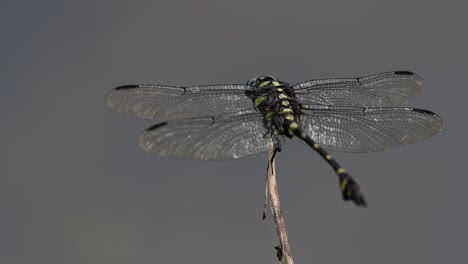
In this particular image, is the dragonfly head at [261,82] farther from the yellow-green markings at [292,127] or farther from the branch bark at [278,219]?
the branch bark at [278,219]

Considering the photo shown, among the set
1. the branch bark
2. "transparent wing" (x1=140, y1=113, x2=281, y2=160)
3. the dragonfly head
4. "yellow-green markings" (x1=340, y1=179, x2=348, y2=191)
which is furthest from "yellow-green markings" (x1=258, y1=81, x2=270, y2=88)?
"yellow-green markings" (x1=340, y1=179, x2=348, y2=191)

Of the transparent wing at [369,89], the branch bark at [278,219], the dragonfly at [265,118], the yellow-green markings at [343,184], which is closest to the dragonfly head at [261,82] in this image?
the dragonfly at [265,118]

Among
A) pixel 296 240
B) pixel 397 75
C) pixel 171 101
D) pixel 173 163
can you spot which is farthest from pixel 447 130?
pixel 171 101

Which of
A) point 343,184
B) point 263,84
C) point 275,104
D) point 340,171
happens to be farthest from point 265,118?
point 343,184

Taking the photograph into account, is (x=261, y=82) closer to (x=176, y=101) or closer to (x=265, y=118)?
(x=265, y=118)

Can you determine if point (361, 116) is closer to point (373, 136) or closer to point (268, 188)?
point (373, 136)

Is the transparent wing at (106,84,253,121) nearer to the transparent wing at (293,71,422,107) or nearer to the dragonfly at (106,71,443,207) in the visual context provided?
the dragonfly at (106,71,443,207)

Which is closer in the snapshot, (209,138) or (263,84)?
(209,138)
